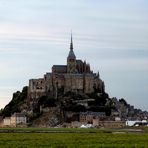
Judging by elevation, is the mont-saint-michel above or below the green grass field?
above

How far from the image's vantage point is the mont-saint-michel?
179 metres

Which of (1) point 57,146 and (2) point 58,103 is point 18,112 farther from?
(1) point 57,146

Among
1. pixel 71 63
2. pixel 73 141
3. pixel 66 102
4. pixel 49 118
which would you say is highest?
pixel 71 63

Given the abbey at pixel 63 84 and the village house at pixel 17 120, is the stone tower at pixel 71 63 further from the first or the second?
the village house at pixel 17 120

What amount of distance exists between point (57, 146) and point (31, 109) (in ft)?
457

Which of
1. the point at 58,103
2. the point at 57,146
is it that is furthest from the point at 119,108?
the point at 57,146

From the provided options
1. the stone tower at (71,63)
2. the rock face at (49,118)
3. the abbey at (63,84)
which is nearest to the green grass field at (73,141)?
the rock face at (49,118)

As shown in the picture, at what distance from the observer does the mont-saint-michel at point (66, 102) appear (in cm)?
17875

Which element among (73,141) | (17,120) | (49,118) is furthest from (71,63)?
(73,141)

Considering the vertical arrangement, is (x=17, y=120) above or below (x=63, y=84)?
below

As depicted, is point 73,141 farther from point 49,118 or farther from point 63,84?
point 63,84

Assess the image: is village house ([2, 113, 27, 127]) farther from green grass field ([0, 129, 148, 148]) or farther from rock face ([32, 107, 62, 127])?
green grass field ([0, 129, 148, 148])

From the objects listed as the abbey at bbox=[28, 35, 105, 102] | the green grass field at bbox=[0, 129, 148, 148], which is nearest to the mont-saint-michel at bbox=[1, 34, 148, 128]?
the abbey at bbox=[28, 35, 105, 102]

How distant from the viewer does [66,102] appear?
18138cm
